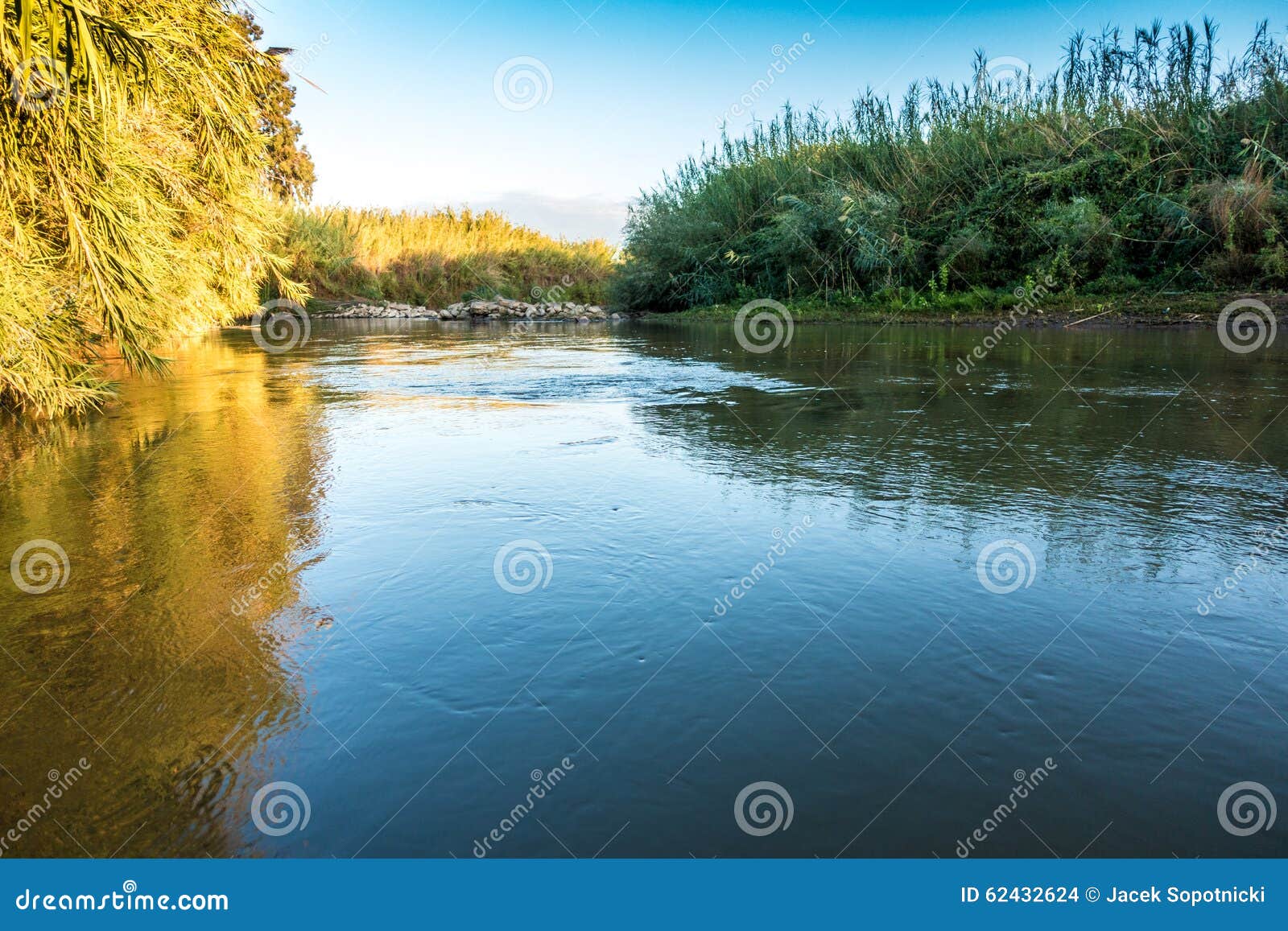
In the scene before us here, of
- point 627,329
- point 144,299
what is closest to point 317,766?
point 144,299

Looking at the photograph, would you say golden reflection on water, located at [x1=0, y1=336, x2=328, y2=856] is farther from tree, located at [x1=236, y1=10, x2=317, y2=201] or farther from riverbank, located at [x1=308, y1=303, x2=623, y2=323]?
tree, located at [x1=236, y1=10, x2=317, y2=201]

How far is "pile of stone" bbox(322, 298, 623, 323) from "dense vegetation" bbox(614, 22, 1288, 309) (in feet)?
16.0

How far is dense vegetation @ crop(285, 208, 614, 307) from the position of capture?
34156mm

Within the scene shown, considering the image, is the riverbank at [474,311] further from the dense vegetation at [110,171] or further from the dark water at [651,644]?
the dark water at [651,644]

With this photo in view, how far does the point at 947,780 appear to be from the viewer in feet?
7.20

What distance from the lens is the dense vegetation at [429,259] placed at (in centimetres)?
3416

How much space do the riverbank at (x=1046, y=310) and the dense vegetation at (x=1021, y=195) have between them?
1.12ft

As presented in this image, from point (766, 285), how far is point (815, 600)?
22.9 m

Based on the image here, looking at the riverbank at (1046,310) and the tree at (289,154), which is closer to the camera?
the riverbank at (1046,310)

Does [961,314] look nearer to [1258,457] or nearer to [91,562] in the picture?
[1258,457]

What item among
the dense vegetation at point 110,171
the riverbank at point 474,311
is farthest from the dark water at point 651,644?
the riverbank at point 474,311

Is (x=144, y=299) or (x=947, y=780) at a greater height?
(x=144, y=299)

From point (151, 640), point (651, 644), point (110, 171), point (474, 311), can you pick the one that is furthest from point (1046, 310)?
point (474, 311)

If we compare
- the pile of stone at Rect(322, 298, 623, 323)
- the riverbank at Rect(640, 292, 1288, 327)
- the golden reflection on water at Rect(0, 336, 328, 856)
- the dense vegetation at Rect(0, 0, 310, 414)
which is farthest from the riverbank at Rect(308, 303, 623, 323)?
the golden reflection on water at Rect(0, 336, 328, 856)
